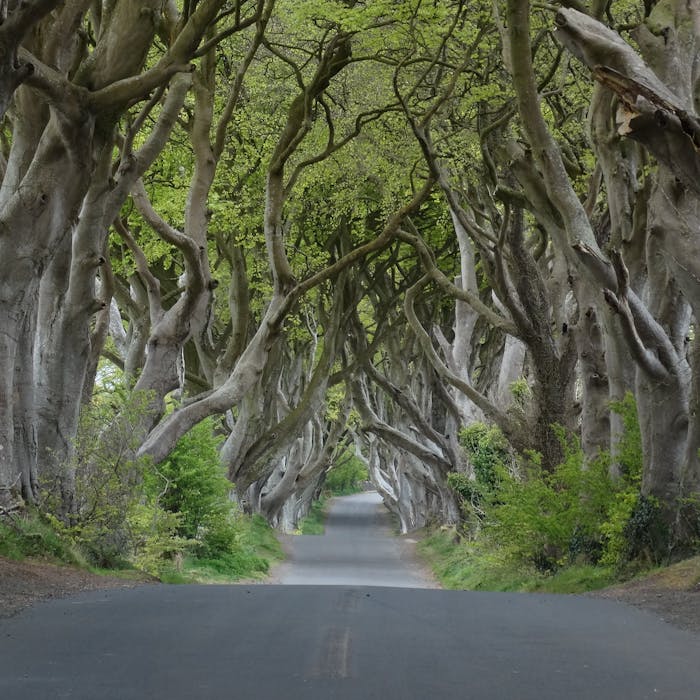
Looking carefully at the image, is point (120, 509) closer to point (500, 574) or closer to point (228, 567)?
point (500, 574)

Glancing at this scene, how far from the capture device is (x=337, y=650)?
6.46m

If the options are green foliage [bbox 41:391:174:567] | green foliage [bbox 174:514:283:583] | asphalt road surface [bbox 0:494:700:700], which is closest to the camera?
asphalt road surface [bbox 0:494:700:700]

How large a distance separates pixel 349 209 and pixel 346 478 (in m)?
74.7

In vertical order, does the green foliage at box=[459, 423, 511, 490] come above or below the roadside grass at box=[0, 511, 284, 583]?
above

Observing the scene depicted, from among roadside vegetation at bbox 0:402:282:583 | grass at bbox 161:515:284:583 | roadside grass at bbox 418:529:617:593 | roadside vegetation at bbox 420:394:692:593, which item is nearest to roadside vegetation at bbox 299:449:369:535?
roadside grass at bbox 418:529:617:593

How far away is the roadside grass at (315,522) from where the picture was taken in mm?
53959

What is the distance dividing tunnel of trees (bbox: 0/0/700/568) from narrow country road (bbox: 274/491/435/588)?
10.1 ft

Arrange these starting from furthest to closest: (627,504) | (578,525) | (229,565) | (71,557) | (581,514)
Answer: (229,565) → (578,525) → (581,514) → (627,504) → (71,557)

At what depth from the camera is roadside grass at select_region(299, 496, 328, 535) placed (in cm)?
5396

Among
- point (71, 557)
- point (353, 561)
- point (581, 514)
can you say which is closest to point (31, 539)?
point (71, 557)

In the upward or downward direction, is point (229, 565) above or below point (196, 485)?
below

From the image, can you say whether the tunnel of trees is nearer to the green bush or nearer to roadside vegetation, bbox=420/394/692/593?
the green bush

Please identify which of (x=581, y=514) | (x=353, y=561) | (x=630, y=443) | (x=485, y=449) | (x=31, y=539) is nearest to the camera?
(x=31, y=539)

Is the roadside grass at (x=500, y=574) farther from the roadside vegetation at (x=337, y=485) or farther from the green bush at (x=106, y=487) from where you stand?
the roadside vegetation at (x=337, y=485)
